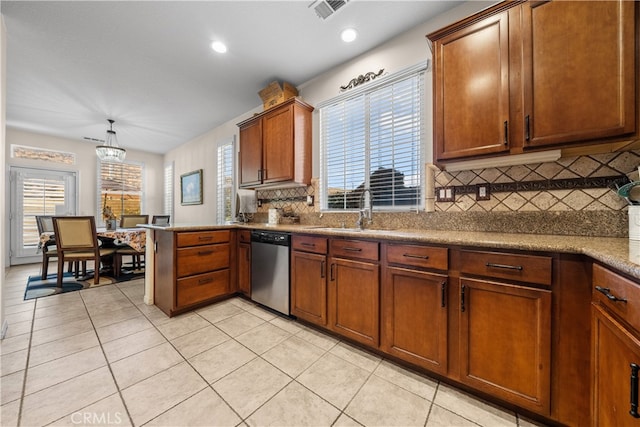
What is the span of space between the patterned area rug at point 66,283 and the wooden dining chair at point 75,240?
0.35ft

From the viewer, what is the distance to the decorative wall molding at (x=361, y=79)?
2.38 meters

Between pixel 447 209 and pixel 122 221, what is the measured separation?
18.7 feet

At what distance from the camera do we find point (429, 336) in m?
1.45

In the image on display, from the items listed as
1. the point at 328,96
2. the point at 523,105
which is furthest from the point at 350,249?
the point at 328,96

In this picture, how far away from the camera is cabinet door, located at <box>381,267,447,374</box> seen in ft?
4.61

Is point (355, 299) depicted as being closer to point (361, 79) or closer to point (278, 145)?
point (278, 145)

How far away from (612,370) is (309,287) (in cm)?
170

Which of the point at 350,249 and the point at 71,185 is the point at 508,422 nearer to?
the point at 350,249

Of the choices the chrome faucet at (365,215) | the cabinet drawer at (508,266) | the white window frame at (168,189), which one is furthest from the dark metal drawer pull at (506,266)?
the white window frame at (168,189)

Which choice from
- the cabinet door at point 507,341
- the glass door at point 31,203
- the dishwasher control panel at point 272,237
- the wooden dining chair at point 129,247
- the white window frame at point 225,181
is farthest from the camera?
the glass door at point 31,203

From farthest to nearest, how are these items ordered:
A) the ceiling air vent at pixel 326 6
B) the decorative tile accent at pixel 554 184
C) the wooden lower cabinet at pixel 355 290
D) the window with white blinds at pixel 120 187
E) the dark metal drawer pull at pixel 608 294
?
1. the window with white blinds at pixel 120 187
2. the ceiling air vent at pixel 326 6
3. the wooden lower cabinet at pixel 355 290
4. the decorative tile accent at pixel 554 184
5. the dark metal drawer pull at pixel 608 294

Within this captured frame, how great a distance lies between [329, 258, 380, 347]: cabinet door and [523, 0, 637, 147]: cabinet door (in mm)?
1306

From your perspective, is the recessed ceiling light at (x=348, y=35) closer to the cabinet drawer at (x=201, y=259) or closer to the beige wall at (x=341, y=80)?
the beige wall at (x=341, y=80)

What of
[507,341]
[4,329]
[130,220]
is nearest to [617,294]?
[507,341]
